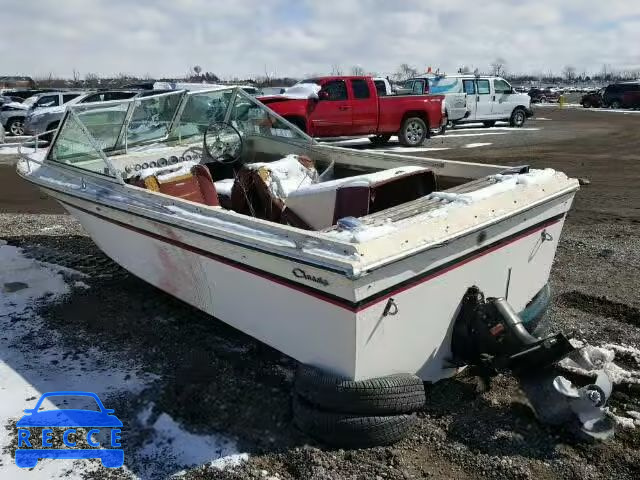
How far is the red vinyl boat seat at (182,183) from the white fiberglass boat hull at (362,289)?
45 centimetres

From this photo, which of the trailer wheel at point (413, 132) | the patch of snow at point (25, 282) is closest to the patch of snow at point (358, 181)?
the patch of snow at point (25, 282)

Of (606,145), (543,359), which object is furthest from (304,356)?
(606,145)

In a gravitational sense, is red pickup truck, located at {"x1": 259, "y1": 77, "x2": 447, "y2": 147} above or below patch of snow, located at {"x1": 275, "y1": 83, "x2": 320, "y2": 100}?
below

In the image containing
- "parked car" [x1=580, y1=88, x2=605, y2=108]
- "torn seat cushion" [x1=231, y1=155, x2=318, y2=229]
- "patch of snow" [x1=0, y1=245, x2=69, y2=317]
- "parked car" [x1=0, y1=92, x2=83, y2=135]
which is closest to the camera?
"torn seat cushion" [x1=231, y1=155, x2=318, y2=229]

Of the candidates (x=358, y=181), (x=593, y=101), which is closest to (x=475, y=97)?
(x=358, y=181)

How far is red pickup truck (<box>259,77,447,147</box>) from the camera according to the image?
41.3 feet

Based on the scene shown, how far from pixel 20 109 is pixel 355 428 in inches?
719

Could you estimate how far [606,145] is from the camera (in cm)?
1396

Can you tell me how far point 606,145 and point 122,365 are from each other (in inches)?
544

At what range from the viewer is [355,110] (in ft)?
42.5

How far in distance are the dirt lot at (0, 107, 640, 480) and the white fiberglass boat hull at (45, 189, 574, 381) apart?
353 millimetres

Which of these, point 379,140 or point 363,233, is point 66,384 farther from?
point 379,140

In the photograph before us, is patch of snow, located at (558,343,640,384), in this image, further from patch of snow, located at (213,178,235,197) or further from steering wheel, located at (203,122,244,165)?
steering wheel, located at (203,122,244,165)

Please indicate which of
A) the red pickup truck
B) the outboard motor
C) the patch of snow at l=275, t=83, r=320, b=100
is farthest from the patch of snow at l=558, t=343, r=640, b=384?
the patch of snow at l=275, t=83, r=320, b=100
